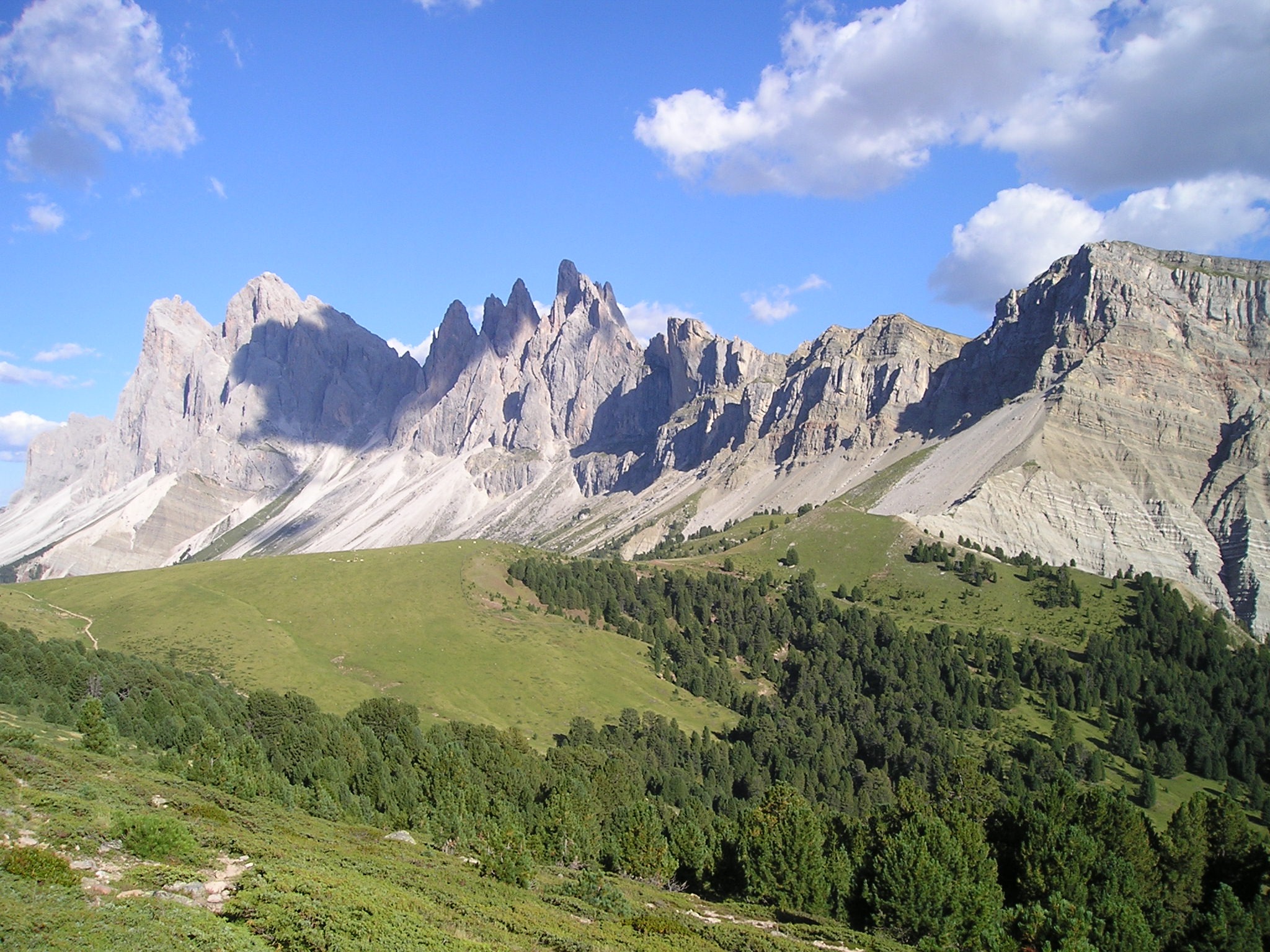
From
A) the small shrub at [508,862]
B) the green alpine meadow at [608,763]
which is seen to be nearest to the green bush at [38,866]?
the green alpine meadow at [608,763]

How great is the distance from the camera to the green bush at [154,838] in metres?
31.5

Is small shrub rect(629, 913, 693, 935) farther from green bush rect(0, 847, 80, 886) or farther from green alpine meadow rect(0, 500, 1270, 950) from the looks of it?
green bush rect(0, 847, 80, 886)

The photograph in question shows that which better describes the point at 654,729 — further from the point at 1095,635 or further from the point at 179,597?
the point at 1095,635

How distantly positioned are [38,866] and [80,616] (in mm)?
121134

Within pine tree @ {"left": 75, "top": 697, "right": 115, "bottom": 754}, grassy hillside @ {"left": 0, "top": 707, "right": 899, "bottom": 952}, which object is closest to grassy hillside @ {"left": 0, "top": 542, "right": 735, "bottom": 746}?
pine tree @ {"left": 75, "top": 697, "right": 115, "bottom": 754}

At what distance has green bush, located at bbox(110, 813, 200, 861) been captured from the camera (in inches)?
1241

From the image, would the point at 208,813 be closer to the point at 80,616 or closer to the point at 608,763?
the point at 608,763

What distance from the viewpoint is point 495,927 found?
32.0 meters

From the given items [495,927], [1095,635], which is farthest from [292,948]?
[1095,635]

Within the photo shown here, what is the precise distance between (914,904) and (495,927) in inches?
1293

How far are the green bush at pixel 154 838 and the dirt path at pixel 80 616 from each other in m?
96.3

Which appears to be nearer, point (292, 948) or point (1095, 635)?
point (292, 948)

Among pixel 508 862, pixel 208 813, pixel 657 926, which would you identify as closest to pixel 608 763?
pixel 508 862

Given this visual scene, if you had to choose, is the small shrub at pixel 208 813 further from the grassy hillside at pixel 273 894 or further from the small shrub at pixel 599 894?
the small shrub at pixel 599 894
